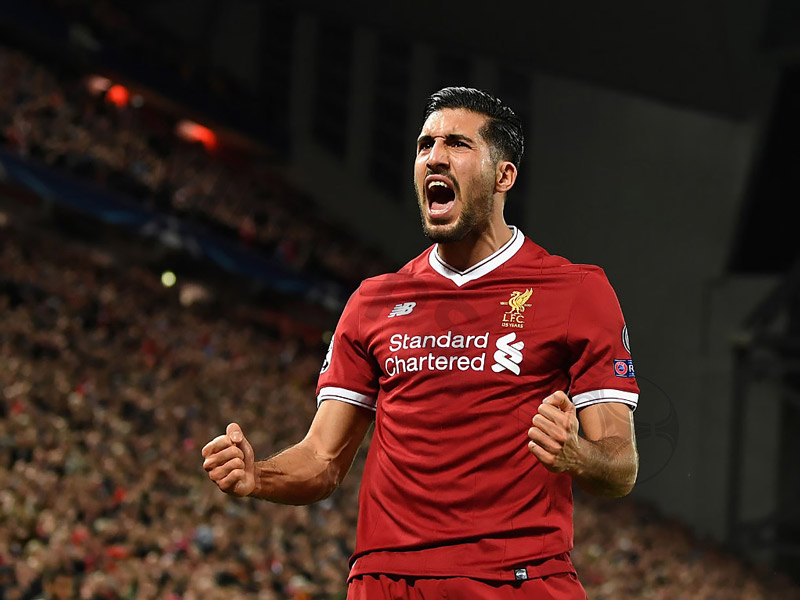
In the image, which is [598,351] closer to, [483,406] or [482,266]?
[483,406]

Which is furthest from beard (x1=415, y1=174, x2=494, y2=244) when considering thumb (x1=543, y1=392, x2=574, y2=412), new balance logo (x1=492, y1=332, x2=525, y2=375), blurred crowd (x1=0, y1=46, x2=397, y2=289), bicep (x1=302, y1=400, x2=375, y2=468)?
blurred crowd (x1=0, y1=46, x2=397, y2=289)

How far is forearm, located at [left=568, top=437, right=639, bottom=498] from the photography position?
2.42 m

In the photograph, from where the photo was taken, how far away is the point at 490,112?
292 centimetres

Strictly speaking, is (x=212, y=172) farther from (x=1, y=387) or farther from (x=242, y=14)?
(x=1, y=387)

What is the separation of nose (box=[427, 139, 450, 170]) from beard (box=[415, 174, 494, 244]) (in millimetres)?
78

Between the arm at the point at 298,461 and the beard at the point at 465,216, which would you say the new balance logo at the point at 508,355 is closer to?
the beard at the point at 465,216

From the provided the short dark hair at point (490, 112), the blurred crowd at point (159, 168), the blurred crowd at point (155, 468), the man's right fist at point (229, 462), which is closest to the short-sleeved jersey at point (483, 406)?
the short dark hair at point (490, 112)

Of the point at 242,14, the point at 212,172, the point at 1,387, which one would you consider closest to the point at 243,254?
the point at 212,172

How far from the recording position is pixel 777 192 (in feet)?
60.7

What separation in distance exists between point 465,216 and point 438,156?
0.17 m

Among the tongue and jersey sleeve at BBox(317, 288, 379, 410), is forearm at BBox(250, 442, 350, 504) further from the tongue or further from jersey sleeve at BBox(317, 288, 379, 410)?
the tongue

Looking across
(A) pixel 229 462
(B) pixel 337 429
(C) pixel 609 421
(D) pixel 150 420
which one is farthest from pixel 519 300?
(D) pixel 150 420

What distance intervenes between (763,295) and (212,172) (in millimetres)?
10249

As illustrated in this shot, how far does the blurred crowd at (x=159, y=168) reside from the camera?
15.0m
